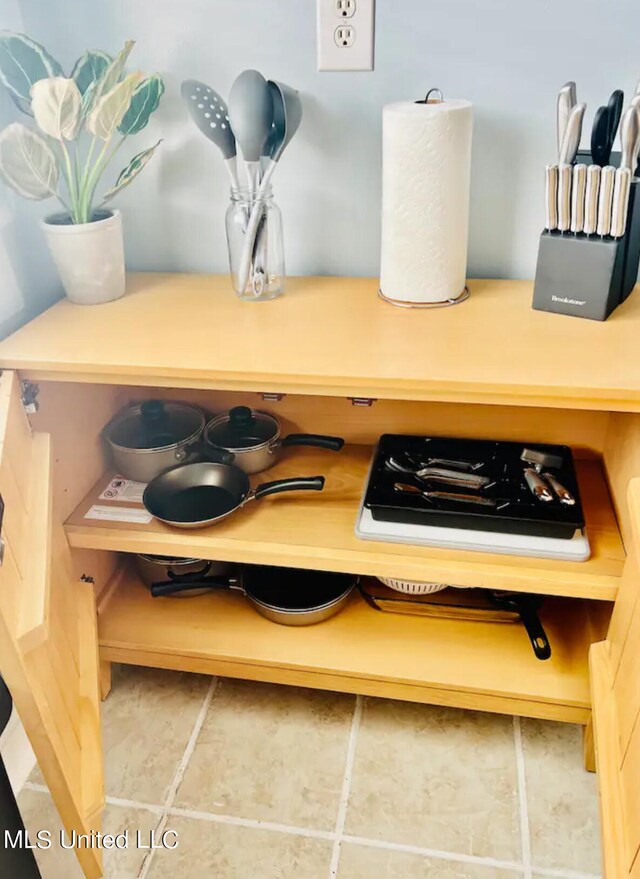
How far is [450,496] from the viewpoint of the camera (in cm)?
114

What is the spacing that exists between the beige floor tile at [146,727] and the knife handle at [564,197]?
956 mm

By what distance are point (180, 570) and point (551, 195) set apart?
2.80 ft

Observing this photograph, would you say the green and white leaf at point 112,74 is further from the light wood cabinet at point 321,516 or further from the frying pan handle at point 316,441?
the frying pan handle at point 316,441

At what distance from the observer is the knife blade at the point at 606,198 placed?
93cm

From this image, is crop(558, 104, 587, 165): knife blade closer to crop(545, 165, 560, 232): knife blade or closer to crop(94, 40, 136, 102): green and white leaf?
crop(545, 165, 560, 232): knife blade

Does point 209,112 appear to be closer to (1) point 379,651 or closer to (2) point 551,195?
(2) point 551,195

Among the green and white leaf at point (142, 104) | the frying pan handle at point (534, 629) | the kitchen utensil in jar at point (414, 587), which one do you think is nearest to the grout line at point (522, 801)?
the frying pan handle at point (534, 629)

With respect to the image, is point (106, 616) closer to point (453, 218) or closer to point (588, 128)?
point (453, 218)

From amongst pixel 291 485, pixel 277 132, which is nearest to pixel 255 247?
pixel 277 132

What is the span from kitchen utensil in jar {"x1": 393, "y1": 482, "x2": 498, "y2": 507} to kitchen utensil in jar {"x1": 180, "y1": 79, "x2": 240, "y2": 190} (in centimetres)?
57

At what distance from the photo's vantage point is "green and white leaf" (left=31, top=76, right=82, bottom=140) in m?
0.96

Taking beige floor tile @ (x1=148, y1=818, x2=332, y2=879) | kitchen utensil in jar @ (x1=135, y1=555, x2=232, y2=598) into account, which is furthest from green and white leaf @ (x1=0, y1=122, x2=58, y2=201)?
beige floor tile @ (x1=148, y1=818, x2=332, y2=879)

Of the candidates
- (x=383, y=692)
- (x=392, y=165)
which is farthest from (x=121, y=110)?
(x=383, y=692)

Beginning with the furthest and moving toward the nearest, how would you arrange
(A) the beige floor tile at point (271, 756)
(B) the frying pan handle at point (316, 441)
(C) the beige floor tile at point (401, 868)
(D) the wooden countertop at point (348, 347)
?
(B) the frying pan handle at point (316, 441) < (A) the beige floor tile at point (271, 756) < (C) the beige floor tile at point (401, 868) < (D) the wooden countertop at point (348, 347)
